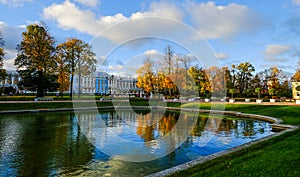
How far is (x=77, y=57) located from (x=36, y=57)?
718 cm

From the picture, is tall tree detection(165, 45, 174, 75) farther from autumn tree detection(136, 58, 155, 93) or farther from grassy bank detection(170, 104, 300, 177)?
grassy bank detection(170, 104, 300, 177)

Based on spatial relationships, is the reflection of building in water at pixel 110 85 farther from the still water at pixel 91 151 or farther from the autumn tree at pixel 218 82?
the still water at pixel 91 151

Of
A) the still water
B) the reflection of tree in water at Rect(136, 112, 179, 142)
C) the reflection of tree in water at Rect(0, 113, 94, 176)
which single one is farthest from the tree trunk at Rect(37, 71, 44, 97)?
the reflection of tree in water at Rect(0, 113, 94, 176)

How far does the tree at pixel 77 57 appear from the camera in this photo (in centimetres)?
3775

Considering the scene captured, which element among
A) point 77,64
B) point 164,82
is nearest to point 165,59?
point 164,82

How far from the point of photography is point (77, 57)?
38812 mm

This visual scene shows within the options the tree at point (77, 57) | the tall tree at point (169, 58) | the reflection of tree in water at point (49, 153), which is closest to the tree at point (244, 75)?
the tall tree at point (169, 58)

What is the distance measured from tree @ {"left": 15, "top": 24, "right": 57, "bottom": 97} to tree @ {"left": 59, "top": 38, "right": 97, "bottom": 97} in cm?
277

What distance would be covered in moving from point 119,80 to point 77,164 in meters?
68.7

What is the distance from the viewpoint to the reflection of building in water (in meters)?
A: 63.6

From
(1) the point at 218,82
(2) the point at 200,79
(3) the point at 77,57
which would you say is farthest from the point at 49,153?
(1) the point at 218,82

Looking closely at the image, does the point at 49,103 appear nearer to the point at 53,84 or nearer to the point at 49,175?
the point at 53,84

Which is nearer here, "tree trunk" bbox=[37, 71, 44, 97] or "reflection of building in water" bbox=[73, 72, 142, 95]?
"tree trunk" bbox=[37, 71, 44, 97]

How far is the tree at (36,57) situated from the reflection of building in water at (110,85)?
65.7 ft
